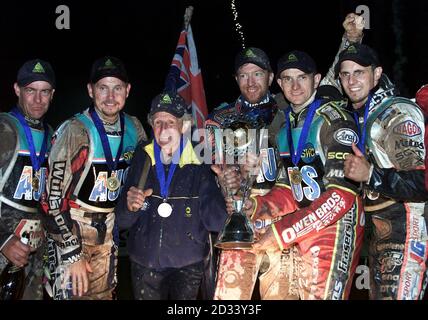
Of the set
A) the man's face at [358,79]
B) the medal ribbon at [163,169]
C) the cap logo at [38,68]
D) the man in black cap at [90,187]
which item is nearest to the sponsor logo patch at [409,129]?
the man's face at [358,79]

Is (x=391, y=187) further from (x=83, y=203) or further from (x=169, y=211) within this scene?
(x=83, y=203)

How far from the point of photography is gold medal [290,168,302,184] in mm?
4902

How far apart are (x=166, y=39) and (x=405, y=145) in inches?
260

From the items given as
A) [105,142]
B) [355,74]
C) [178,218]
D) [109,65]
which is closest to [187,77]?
[109,65]

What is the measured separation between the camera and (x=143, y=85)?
1055cm

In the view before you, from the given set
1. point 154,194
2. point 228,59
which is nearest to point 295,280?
point 154,194

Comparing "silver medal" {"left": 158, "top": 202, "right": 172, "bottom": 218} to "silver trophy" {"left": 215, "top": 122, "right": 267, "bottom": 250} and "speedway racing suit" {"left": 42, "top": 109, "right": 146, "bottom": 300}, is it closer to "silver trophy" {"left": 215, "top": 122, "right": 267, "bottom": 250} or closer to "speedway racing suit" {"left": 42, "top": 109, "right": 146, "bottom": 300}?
"silver trophy" {"left": 215, "top": 122, "right": 267, "bottom": 250}

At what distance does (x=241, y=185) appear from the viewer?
193 inches

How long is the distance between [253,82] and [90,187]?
164cm

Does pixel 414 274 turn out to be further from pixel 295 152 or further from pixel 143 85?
pixel 143 85

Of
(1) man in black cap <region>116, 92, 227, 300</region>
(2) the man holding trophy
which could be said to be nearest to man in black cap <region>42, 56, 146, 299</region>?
(1) man in black cap <region>116, 92, 227, 300</region>

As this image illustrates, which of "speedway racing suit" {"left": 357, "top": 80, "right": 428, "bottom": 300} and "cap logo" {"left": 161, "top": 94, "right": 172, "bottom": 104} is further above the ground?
"cap logo" {"left": 161, "top": 94, "right": 172, "bottom": 104}

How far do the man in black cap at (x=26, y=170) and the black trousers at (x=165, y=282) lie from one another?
3.59 feet

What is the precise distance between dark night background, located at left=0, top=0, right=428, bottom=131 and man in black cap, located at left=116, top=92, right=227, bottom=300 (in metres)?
4.41
